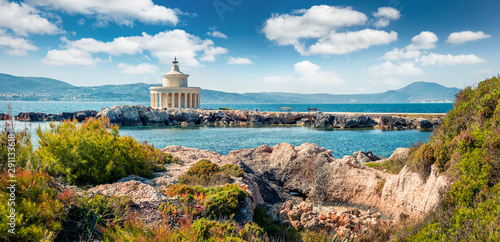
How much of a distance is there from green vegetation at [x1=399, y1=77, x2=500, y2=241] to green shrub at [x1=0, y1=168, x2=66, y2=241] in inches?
251

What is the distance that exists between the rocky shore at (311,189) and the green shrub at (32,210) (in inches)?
59.5

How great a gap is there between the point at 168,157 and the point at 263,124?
45757 millimetres

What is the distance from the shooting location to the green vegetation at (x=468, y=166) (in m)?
5.12

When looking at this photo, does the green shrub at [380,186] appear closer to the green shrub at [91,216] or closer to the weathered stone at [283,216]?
the weathered stone at [283,216]

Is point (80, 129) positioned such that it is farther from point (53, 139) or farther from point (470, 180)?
point (470, 180)

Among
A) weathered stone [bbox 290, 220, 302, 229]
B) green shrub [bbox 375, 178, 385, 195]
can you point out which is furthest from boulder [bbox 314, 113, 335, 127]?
weathered stone [bbox 290, 220, 302, 229]

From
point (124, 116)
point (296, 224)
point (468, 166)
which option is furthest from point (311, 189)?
point (124, 116)

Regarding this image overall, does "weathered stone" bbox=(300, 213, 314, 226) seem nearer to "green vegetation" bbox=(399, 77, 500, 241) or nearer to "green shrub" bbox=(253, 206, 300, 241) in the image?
"green shrub" bbox=(253, 206, 300, 241)

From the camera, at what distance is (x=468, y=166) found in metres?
7.00

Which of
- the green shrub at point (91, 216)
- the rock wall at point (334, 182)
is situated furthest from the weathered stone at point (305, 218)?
the green shrub at point (91, 216)

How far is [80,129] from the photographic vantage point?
9992mm

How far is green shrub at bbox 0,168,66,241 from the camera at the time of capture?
4.66 metres

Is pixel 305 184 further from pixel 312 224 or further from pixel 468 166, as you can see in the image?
pixel 468 166

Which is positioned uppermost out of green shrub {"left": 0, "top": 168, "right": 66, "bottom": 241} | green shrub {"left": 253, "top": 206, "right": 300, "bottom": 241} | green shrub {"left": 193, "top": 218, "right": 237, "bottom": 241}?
green shrub {"left": 0, "top": 168, "right": 66, "bottom": 241}
